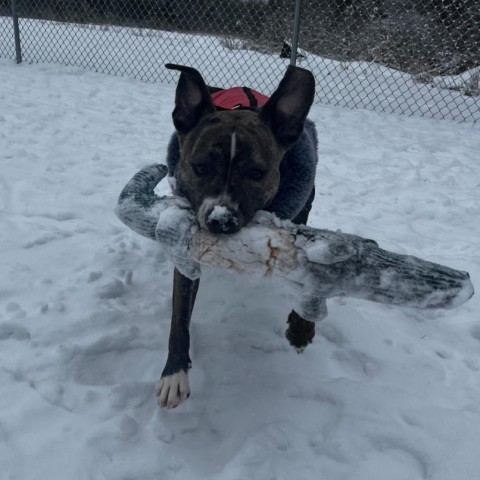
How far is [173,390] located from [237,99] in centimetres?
177

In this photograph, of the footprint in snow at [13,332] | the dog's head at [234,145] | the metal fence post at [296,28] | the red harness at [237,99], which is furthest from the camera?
the metal fence post at [296,28]

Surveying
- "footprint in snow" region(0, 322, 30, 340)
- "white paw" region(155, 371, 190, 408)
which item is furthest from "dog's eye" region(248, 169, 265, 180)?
"footprint in snow" region(0, 322, 30, 340)

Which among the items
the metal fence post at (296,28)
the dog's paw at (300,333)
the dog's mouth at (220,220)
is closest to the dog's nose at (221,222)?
the dog's mouth at (220,220)

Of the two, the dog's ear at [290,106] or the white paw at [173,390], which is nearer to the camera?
the white paw at [173,390]

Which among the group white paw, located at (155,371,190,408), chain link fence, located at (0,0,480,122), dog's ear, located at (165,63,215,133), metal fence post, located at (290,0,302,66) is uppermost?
dog's ear, located at (165,63,215,133)

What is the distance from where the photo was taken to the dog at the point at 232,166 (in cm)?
235

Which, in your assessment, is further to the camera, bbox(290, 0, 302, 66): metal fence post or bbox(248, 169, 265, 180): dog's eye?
bbox(290, 0, 302, 66): metal fence post

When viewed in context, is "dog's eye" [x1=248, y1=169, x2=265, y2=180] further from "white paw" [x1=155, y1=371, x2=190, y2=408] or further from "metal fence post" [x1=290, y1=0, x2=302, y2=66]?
"metal fence post" [x1=290, y1=0, x2=302, y2=66]

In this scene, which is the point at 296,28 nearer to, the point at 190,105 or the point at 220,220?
the point at 190,105

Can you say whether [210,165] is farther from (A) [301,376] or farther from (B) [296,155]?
(A) [301,376]

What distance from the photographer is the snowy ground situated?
2.10 m

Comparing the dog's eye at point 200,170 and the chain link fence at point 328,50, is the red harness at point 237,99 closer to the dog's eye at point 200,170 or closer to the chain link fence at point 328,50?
the dog's eye at point 200,170

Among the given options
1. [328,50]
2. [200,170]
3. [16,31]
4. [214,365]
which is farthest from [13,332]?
[328,50]

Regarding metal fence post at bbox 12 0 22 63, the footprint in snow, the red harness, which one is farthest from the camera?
metal fence post at bbox 12 0 22 63
